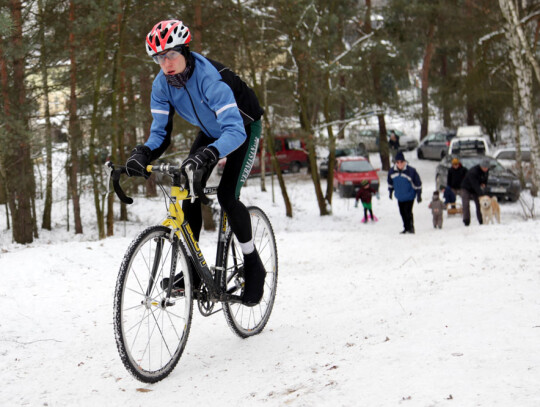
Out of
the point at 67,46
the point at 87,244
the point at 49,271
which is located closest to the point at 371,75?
the point at 67,46

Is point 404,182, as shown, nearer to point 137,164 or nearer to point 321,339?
point 321,339

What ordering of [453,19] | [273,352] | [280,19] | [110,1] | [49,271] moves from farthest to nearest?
1. [453,19]
2. [280,19]
3. [110,1]
4. [49,271]
5. [273,352]

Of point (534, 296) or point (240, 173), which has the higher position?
point (240, 173)

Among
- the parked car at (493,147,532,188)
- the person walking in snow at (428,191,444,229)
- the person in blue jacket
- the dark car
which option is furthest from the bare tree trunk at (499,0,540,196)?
the parked car at (493,147,532,188)

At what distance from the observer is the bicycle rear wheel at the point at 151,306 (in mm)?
3723

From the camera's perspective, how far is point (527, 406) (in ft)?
9.27

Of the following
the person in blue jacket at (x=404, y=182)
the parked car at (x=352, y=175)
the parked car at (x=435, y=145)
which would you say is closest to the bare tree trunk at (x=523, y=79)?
the person in blue jacket at (x=404, y=182)

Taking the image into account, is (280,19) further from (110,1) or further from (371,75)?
(371,75)

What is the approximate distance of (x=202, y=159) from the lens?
378 cm

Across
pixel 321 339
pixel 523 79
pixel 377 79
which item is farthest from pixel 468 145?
pixel 321 339

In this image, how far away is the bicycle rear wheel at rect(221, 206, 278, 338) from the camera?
16.0ft

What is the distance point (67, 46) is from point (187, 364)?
13.2 m

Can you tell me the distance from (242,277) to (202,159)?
1481 mm

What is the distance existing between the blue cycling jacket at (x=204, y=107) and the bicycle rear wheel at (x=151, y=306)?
0.77m
